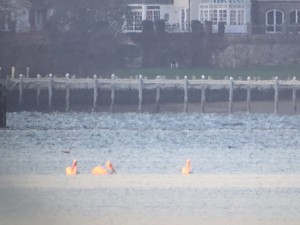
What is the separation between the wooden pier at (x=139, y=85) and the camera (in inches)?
948

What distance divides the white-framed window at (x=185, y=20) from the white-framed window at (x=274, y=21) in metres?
1.84

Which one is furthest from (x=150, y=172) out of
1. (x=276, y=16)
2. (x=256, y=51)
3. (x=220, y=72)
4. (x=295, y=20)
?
(x=295, y=20)

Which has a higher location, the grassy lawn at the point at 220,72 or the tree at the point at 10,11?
the tree at the point at 10,11

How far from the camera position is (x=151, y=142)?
17.4 meters

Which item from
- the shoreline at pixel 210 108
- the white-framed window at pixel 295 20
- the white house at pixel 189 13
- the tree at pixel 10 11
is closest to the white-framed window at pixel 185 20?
the white house at pixel 189 13

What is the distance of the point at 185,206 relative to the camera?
32.3ft

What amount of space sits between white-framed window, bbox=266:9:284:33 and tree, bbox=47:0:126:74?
4.31 m

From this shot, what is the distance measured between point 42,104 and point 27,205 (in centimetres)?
1507

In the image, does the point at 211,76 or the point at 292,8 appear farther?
the point at 292,8

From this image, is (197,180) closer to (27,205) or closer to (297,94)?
(27,205)

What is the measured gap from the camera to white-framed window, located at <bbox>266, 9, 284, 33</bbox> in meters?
28.1

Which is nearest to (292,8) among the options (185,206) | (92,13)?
(92,13)

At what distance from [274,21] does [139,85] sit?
537cm

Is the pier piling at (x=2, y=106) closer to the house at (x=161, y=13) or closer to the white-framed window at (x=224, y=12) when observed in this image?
the house at (x=161, y=13)
